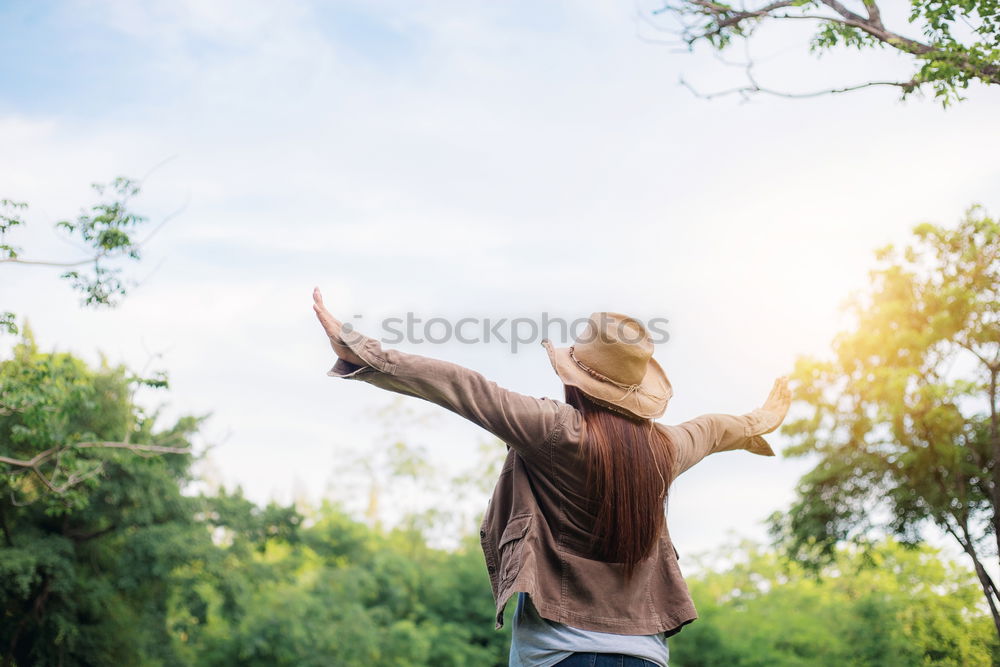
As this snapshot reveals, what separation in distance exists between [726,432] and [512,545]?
74 cm

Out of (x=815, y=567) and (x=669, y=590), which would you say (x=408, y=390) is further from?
(x=815, y=567)

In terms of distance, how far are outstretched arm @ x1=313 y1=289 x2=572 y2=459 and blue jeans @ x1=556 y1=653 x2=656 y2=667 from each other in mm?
469

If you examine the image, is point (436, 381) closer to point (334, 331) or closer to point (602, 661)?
point (334, 331)

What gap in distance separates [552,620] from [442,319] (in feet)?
6.87

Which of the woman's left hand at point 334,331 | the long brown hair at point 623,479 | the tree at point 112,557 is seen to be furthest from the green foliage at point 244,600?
the long brown hair at point 623,479

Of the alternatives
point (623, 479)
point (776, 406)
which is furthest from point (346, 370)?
point (776, 406)

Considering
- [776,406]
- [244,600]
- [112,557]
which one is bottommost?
[244,600]

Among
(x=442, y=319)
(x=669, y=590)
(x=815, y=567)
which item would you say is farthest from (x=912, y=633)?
(x=669, y=590)

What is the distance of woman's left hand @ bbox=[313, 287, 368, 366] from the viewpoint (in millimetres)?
1701

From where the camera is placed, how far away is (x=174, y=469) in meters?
11.4

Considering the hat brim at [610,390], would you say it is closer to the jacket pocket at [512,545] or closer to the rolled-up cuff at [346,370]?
the jacket pocket at [512,545]

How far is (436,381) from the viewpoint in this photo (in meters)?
1.69

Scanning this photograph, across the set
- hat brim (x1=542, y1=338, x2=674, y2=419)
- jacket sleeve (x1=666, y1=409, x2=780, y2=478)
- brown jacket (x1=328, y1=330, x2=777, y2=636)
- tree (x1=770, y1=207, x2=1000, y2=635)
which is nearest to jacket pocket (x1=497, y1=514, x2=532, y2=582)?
brown jacket (x1=328, y1=330, x2=777, y2=636)

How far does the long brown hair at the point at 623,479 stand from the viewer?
6.00 ft
